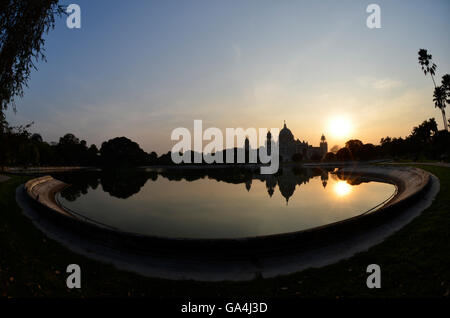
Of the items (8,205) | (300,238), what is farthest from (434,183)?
(8,205)

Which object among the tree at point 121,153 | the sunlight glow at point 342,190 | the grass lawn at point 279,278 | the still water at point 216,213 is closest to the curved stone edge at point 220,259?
the grass lawn at point 279,278

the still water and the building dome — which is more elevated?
the building dome

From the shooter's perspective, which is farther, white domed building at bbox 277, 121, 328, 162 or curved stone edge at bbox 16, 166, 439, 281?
white domed building at bbox 277, 121, 328, 162

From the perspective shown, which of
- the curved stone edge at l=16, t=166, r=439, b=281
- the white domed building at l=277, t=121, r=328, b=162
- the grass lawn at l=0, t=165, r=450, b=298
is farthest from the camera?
the white domed building at l=277, t=121, r=328, b=162

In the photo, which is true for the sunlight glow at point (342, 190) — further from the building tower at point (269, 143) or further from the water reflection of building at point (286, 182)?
the building tower at point (269, 143)

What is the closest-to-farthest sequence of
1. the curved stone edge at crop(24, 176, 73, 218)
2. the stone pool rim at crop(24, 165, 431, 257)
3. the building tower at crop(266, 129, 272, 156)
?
1. the stone pool rim at crop(24, 165, 431, 257)
2. the curved stone edge at crop(24, 176, 73, 218)
3. the building tower at crop(266, 129, 272, 156)

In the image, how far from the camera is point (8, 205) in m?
18.3

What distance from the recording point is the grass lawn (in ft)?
23.3

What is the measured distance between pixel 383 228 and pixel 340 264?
586 cm

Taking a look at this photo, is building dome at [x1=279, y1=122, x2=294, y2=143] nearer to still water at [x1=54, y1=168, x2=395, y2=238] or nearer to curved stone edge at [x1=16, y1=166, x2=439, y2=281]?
still water at [x1=54, y1=168, x2=395, y2=238]

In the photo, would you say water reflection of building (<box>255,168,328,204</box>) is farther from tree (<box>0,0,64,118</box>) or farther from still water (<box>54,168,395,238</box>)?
tree (<box>0,0,64,118</box>)

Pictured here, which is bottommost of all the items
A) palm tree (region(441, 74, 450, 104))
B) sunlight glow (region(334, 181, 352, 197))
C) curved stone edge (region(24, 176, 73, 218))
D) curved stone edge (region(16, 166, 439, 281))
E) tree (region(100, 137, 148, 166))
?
curved stone edge (region(16, 166, 439, 281))

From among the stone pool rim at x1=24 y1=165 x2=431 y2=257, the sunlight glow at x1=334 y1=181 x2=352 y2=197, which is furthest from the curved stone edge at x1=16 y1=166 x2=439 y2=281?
the sunlight glow at x1=334 y1=181 x2=352 y2=197

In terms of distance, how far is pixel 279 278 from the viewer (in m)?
8.55
